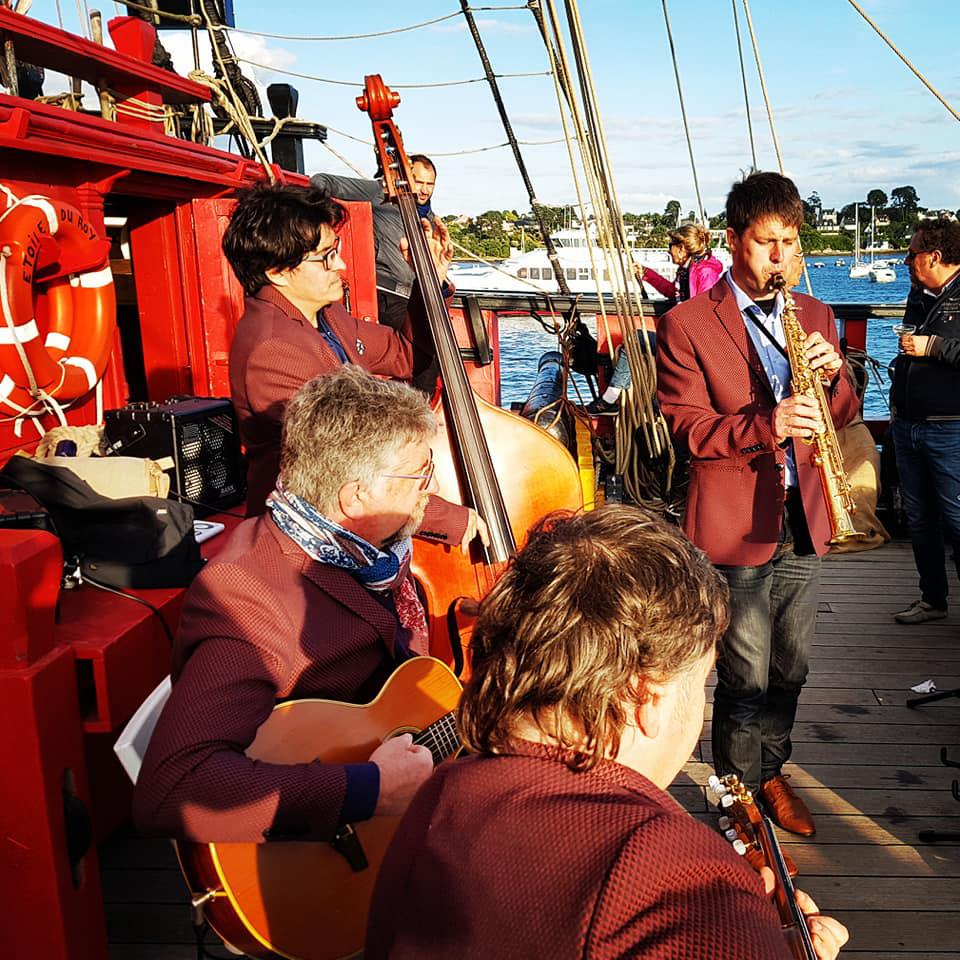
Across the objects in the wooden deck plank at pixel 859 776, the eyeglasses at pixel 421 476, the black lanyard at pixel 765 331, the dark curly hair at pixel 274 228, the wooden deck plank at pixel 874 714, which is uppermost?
the dark curly hair at pixel 274 228

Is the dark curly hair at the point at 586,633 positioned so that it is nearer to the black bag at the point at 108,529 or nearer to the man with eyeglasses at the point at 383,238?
the black bag at the point at 108,529

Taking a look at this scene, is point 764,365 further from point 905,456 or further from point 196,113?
point 196,113

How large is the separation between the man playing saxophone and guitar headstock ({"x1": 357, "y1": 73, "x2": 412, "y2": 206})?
1.07m

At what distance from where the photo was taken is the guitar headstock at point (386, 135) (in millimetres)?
3125

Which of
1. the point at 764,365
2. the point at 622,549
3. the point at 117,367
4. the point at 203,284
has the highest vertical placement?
the point at 203,284

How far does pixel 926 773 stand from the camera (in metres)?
3.18

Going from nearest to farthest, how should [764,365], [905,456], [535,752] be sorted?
1. [535,752]
2. [764,365]
3. [905,456]

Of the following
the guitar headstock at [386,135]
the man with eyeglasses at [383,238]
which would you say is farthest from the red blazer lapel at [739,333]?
the man with eyeglasses at [383,238]

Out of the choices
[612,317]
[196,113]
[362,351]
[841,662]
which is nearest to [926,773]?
[841,662]

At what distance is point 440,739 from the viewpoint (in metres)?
1.86

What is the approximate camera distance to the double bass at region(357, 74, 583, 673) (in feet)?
8.81

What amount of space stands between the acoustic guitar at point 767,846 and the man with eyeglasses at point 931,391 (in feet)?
9.90

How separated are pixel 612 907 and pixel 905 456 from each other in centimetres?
390

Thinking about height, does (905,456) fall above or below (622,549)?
below
